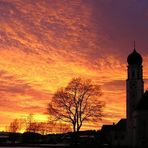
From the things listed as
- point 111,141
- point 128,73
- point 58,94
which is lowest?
point 111,141

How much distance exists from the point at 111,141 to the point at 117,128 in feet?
15.1

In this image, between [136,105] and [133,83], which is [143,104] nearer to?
[136,105]

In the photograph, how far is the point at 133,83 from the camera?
4441 inches

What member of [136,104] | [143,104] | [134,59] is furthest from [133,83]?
[143,104]

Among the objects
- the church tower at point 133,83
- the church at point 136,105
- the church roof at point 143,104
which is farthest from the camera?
the church tower at point 133,83

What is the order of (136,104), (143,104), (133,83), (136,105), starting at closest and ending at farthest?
(143,104) → (136,105) → (136,104) → (133,83)

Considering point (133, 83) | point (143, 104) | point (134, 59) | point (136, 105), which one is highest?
point (134, 59)

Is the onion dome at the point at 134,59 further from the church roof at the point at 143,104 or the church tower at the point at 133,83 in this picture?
the church roof at the point at 143,104

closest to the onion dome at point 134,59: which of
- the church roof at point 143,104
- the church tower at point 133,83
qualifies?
the church tower at point 133,83

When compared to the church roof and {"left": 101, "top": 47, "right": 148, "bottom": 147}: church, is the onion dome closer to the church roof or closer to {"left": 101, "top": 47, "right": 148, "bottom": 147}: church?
{"left": 101, "top": 47, "right": 148, "bottom": 147}: church

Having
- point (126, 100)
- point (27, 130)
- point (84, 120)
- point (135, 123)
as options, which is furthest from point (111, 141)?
point (27, 130)

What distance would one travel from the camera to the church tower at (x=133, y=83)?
11100 cm

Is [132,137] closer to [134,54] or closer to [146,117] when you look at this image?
[146,117]

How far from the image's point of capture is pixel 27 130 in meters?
186
